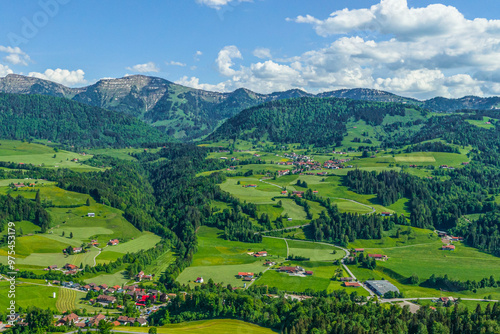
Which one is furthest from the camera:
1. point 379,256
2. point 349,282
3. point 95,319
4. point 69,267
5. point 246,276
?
point 379,256

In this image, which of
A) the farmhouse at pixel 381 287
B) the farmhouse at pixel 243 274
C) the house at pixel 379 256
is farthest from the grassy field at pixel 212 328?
the house at pixel 379 256

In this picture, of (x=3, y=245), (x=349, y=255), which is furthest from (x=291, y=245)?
(x=3, y=245)

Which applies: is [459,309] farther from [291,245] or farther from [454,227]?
[454,227]

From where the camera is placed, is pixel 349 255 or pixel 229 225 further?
pixel 229 225

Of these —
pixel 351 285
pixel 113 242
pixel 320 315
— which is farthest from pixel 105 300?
→ pixel 351 285

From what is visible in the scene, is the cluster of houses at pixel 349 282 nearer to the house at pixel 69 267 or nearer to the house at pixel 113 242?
the house at pixel 69 267

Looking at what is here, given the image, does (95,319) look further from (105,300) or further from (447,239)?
(447,239)

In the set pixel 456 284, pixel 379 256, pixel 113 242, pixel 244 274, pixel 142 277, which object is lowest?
pixel 142 277
